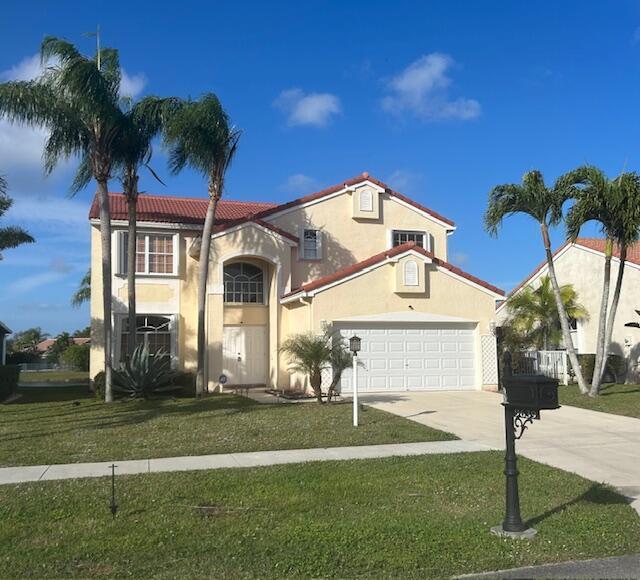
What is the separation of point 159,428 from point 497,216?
1107 centimetres

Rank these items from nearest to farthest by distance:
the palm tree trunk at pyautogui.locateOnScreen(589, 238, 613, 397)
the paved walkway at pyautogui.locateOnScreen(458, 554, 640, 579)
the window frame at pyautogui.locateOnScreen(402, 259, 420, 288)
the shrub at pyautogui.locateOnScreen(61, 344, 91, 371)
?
the paved walkway at pyautogui.locateOnScreen(458, 554, 640, 579) → the palm tree trunk at pyautogui.locateOnScreen(589, 238, 613, 397) → the window frame at pyautogui.locateOnScreen(402, 259, 420, 288) → the shrub at pyautogui.locateOnScreen(61, 344, 91, 371)

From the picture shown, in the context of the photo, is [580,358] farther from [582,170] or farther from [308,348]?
[308,348]

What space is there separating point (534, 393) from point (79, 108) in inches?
567

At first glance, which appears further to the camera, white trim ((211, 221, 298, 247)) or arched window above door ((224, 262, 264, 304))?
arched window above door ((224, 262, 264, 304))

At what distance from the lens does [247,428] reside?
40.1 ft

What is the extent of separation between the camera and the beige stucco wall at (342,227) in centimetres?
2262

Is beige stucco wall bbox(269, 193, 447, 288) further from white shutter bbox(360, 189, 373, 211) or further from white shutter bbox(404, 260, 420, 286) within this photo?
white shutter bbox(404, 260, 420, 286)

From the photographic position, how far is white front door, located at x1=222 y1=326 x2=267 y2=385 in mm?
21125

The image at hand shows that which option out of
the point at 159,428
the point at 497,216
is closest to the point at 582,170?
the point at 497,216

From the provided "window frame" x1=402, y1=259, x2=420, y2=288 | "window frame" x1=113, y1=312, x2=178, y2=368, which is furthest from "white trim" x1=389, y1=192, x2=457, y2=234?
"window frame" x1=113, y1=312, x2=178, y2=368

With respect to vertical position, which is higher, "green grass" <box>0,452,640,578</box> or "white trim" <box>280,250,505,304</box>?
"white trim" <box>280,250,505,304</box>

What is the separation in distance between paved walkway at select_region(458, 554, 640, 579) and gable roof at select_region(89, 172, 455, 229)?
16.9 m

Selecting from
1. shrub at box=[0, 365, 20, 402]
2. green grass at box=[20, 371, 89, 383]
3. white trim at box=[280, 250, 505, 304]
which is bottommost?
green grass at box=[20, 371, 89, 383]

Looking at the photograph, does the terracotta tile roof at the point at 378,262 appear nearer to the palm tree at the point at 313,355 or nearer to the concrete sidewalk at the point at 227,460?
the palm tree at the point at 313,355
